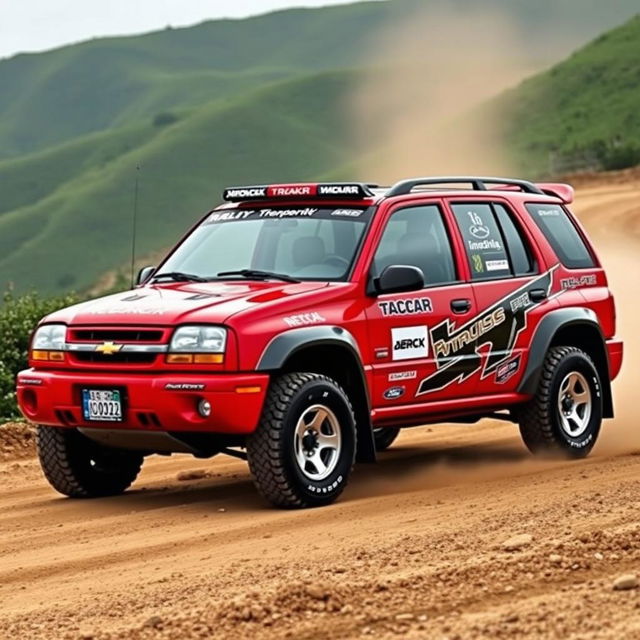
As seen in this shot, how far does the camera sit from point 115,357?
9359 millimetres

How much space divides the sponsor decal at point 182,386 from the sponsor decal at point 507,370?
8.45 ft

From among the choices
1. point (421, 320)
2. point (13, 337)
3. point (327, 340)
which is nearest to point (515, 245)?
point (421, 320)

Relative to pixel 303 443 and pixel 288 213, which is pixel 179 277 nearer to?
pixel 288 213

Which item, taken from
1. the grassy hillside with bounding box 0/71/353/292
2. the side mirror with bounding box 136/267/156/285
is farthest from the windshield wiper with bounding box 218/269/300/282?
the grassy hillside with bounding box 0/71/353/292

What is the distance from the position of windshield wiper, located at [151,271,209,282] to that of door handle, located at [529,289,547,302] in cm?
234

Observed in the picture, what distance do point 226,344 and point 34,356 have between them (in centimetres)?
151

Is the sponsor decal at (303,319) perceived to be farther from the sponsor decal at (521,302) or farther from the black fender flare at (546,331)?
the black fender flare at (546,331)

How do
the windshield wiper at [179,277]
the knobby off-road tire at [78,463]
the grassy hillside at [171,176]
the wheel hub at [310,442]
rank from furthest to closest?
the grassy hillside at [171,176] → the windshield wiper at [179,277] → the knobby off-road tire at [78,463] → the wheel hub at [310,442]

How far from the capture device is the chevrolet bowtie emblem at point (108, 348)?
9312 mm

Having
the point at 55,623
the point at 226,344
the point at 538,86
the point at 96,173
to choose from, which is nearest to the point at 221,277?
the point at 226,344

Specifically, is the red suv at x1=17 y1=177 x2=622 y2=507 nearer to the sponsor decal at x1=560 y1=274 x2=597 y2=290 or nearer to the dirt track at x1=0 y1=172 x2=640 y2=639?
the sponsor decal at x1=560 y1=274 x2=597 y2=290

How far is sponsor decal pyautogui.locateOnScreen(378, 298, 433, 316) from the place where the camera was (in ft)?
32.4

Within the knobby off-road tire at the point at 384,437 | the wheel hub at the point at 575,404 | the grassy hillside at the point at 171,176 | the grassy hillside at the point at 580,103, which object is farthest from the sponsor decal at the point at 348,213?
the grassy hillside at the point at 171,176

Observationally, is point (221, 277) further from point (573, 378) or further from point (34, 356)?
point (573, 378)
